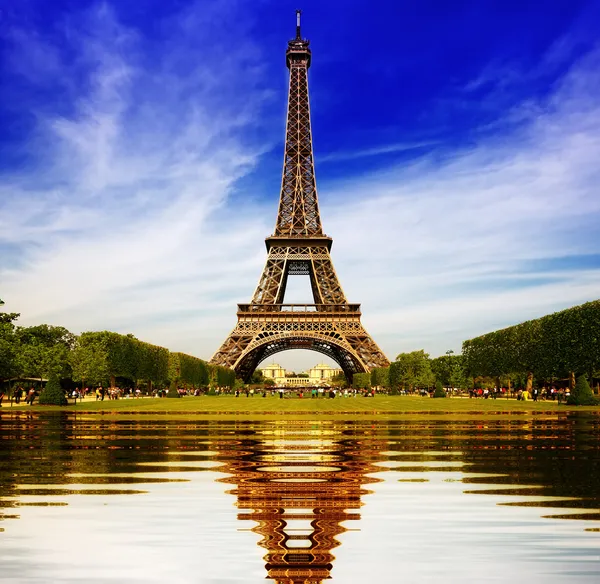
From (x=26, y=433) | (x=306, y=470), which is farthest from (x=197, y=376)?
(x=306, y=470)

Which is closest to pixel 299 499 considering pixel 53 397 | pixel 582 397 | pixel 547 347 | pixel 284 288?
pixel 53 397

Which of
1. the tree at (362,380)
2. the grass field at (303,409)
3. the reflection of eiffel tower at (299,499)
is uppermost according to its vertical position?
the tree at (362,380)

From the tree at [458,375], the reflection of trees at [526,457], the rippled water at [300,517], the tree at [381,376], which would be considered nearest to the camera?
the rippled water at [300,517]

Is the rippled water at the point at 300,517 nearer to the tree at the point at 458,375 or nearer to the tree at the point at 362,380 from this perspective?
the tree at the point at 362,380

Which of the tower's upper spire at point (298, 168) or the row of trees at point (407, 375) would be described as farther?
the tower's upper spire at point (298, 168)

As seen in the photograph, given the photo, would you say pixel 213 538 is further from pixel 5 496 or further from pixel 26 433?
pixel 26 433

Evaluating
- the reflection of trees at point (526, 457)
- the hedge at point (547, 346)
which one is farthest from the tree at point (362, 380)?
the reflection of trees at point (526, 457)

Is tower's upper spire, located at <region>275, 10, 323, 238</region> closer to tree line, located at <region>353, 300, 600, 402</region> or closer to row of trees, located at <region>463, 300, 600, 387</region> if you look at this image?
A: tree line, located at <region>353, 300, 600, 402</region>
